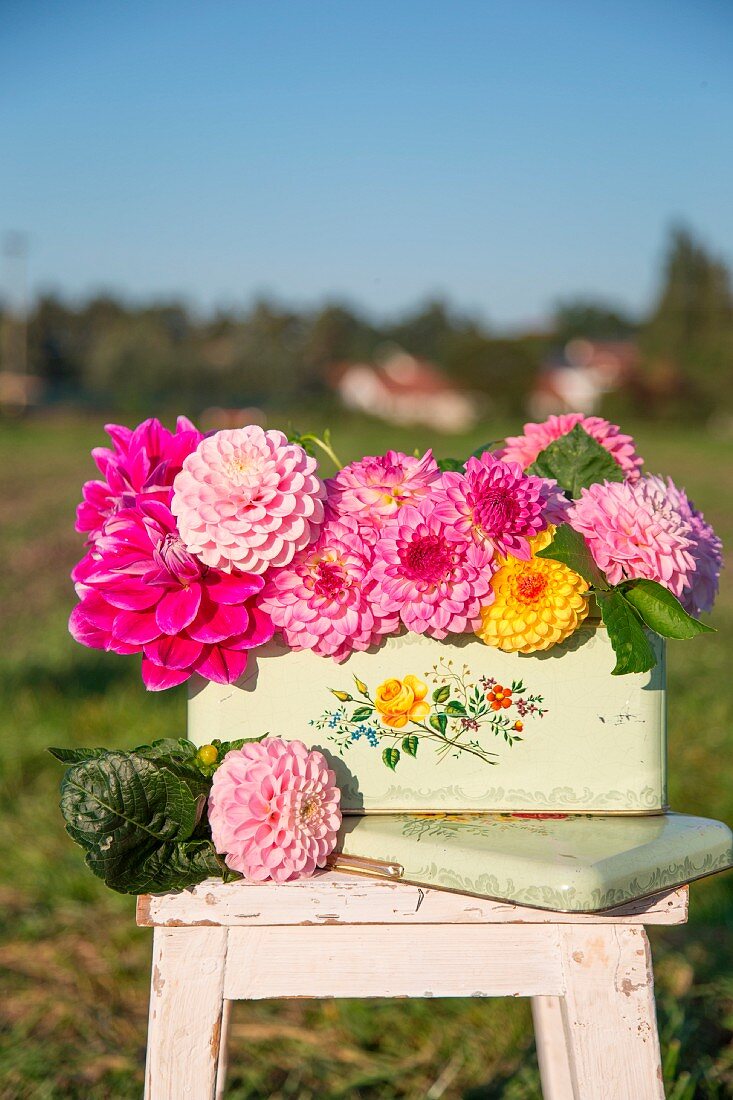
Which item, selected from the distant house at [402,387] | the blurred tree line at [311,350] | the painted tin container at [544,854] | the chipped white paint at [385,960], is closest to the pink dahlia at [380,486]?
the painted tin container at [544,854]

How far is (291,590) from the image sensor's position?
127cm

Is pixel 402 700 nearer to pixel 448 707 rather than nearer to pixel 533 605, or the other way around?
pixel 448 707

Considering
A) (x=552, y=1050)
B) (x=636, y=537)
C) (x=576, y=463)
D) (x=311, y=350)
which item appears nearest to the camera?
(x=636, y=537)

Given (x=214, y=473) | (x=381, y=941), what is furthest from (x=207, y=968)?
(x=214, y=473)

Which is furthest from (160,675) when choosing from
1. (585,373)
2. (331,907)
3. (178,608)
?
(585,373)

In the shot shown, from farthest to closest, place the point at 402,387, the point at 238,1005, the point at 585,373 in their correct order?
the point at 402,387
the point at 585,373
the point at 238,1005

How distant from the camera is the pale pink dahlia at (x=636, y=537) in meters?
1.25

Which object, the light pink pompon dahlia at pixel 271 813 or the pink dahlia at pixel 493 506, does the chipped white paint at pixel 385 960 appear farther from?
the pink dahlia at pixel 493 506

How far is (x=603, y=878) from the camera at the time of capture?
1108 millimetres

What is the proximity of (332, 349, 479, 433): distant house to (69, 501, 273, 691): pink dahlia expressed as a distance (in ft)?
125

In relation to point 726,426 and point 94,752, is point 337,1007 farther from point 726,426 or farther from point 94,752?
point 726,426

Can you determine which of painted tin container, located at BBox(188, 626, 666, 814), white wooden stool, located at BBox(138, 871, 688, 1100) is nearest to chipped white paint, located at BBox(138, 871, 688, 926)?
white wooden stool, located at BBox(138, 871, 688, 1100)

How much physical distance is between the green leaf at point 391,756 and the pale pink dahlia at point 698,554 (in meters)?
0.40

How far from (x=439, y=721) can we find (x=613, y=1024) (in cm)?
38
